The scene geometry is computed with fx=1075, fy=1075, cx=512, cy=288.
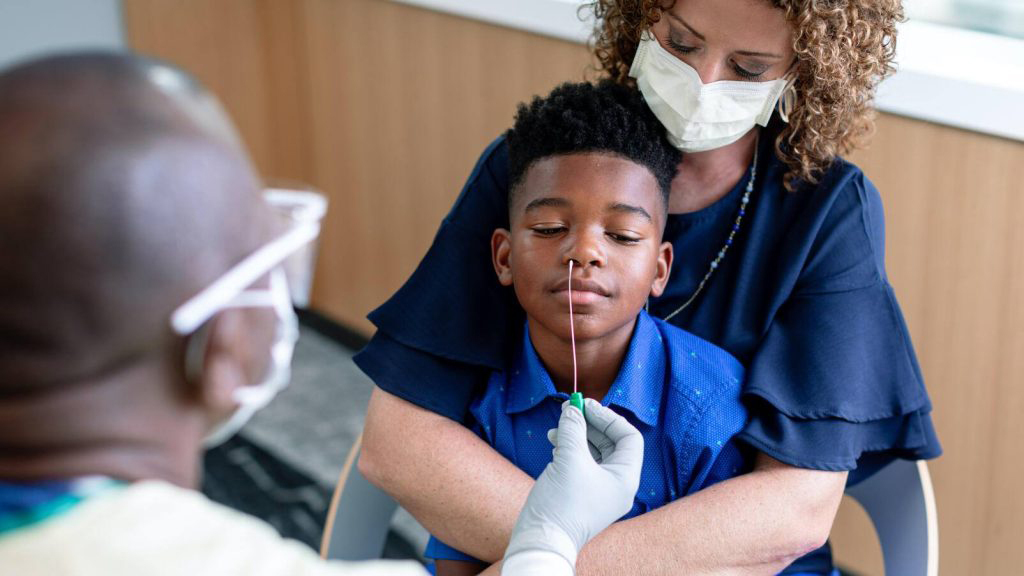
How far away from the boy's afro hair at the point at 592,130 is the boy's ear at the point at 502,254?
3.1 inches

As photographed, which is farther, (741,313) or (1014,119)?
(1014,119)

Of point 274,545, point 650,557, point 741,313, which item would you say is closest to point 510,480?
point 650,557

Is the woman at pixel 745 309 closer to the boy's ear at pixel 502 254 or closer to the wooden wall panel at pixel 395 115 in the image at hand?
the boy's ear at pixel 502 254

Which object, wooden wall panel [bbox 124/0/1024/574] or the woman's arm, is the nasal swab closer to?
the woman's arm

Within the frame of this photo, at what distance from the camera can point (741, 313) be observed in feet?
5.22

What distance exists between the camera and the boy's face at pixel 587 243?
147cm

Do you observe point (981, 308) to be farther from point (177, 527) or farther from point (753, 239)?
point (177, 527)

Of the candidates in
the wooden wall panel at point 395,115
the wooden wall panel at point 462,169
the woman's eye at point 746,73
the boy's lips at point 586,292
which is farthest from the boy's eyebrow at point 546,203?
the wooden wall panel at point 395,115

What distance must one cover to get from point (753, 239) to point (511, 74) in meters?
1.50

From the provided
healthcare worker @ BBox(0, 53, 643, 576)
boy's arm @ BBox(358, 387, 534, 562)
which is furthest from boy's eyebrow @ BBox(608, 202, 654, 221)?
healthcare worker @ BBox(0, 53, 643, 576)

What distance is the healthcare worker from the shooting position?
0.77 m

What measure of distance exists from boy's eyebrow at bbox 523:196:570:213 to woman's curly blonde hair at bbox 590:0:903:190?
342mm

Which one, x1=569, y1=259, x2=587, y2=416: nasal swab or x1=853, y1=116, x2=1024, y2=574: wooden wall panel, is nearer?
x1=569, y1=259, x2=587, y2=416: nasal swab

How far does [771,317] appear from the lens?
→ 1545mm
